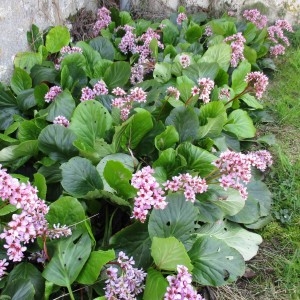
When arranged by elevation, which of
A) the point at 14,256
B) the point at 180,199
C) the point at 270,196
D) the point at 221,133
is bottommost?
the point at 270,196

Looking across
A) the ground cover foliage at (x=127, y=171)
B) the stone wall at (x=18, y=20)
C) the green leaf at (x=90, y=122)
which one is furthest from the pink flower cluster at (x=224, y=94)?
the stone wall at (x=18, y=20)

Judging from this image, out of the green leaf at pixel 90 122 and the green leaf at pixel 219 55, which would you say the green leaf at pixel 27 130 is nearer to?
the green leaf at pixel 90 122

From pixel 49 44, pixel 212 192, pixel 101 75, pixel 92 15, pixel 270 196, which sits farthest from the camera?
pixel 92 15

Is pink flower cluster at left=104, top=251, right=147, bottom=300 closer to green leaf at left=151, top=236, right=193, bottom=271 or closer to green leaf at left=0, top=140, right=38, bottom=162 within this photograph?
green leaf at left=151, top=236, right=193, bottom=271

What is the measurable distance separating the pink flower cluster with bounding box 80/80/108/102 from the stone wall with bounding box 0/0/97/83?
599mm

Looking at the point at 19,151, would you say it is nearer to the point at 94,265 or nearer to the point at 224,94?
the point at 94,265

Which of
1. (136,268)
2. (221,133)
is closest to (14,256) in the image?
(136,268)

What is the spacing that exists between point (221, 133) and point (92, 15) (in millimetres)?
1703

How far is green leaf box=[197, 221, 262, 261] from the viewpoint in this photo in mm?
1859

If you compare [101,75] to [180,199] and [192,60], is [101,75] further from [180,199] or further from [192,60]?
[180,199]

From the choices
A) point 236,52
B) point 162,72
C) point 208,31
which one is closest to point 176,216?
point 162,72

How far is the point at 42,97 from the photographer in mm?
2283

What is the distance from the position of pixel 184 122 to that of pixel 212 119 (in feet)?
0.45

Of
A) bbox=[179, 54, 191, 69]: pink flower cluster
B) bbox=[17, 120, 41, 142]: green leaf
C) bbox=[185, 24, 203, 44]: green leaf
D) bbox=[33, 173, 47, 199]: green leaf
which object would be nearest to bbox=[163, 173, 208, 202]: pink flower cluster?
bbox=[33, 173, 47, 199]: green leaf
